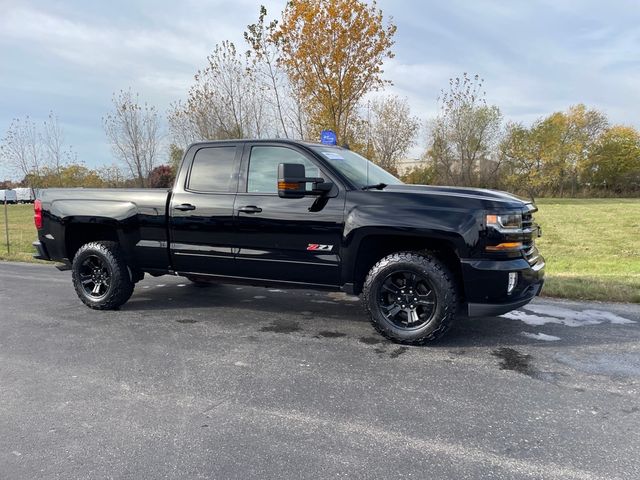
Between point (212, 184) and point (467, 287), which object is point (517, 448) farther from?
point (212, 184)

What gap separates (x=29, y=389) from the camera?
138 inches

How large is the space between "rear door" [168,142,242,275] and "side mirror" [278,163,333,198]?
0.78 m

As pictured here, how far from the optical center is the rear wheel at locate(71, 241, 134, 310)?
557 cm

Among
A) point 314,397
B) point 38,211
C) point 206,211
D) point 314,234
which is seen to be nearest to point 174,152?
point 38,211

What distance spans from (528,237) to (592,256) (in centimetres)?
842

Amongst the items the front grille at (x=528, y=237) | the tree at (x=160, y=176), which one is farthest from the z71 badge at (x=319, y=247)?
the tree at (x=160, y=176)

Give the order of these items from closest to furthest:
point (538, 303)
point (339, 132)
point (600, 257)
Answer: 1. point (538, 303)
2. point (600, 257)
3. point (339, 132)

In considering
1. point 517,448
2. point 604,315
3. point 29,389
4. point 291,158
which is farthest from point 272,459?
point 604,315

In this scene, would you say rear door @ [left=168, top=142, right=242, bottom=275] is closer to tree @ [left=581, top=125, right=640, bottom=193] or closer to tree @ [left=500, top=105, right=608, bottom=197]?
tree @ [left=500, top=105, right=608, bottom=197]

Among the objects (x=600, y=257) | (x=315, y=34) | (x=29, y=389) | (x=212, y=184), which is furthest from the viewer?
(x=315, y=34)

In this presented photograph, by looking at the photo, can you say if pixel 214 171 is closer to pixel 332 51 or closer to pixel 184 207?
pixel 184 207

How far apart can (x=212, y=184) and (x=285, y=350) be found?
6.70 ft

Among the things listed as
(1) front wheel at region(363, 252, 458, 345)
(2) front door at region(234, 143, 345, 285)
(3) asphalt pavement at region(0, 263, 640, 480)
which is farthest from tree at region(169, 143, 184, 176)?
(1) front wheel at region(363, 252, 458, 345)

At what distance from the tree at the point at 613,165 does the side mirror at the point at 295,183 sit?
5765cm
